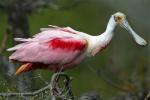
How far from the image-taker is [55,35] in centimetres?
1118

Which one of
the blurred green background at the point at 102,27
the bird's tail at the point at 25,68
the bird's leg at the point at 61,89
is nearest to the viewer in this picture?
the bird's leg at the point at 61,89

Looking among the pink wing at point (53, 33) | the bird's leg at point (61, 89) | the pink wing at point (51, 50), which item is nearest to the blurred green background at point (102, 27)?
the pink wing at point (51, 50)

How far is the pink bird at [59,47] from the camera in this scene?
11102 millimetres

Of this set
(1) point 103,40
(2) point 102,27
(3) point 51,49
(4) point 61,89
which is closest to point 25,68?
(3) point 51,49

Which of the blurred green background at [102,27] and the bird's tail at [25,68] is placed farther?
the blurred green background at [102,27]

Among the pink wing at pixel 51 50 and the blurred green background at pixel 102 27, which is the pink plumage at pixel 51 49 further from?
the blurred green background at pixel 102 27

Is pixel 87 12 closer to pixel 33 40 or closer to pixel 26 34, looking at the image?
pixel 26 34

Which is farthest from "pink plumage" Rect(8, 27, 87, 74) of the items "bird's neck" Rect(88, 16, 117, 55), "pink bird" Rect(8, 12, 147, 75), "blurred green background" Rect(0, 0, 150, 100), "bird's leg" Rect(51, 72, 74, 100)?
"blurred green background" Rect(0, 0, 150, 100)

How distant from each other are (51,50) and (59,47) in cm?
10

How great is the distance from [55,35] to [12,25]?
3.42 meters

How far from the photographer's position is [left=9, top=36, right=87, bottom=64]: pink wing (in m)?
11.1

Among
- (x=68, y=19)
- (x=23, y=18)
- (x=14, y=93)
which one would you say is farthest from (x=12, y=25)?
(x=68, y=19)

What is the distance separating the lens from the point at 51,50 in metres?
11.4

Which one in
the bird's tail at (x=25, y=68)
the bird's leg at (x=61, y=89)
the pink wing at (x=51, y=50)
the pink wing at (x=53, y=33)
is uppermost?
the pink wing at (x=53, y=33)
